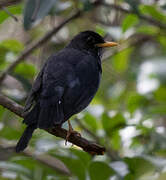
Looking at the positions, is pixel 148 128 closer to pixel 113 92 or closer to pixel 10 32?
pixel 113 92

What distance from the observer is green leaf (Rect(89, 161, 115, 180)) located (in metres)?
3.59

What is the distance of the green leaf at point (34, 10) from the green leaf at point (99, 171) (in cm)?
136

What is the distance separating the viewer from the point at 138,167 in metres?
3.74

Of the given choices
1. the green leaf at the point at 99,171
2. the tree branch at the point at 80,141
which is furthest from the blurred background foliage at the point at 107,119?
the tree branch at the point at 80,141

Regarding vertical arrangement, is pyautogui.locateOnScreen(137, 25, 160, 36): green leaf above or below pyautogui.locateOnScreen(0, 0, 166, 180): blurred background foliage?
above

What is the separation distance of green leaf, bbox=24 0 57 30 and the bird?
396 millimetres

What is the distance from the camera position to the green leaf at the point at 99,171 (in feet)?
11.8

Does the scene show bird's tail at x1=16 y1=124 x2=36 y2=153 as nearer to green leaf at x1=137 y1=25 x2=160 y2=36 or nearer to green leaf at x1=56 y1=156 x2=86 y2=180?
green leaf at x1=56 y1=156 x2=86 y2=180

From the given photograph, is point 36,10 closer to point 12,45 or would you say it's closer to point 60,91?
point 60,91

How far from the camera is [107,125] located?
4293 mm

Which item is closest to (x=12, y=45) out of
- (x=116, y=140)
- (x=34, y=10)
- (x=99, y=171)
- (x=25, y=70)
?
(x=25, y=70)

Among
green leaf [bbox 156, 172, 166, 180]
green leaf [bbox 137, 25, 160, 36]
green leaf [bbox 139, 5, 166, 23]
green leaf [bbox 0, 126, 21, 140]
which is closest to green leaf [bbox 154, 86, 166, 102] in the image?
green leaf [bbox 137, 25, 160, 36]

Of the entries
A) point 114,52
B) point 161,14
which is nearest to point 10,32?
point 114,52

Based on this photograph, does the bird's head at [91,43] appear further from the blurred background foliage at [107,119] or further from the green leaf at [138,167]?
the green leaf at [138,167]
